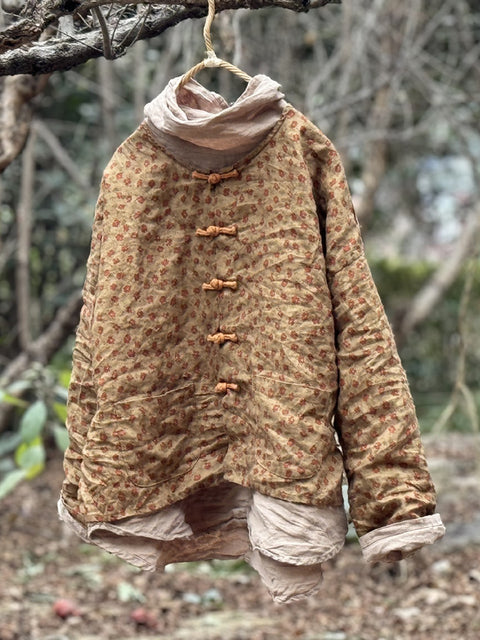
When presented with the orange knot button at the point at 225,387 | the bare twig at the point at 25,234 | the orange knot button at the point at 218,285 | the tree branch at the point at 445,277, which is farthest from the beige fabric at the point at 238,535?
the tree branch at the point at 445,277

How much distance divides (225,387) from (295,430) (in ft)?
0.63

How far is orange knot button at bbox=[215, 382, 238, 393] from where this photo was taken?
1.65 metres

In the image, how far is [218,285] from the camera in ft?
5.40

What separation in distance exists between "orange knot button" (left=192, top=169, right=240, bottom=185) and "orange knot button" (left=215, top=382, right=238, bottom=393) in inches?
15.4

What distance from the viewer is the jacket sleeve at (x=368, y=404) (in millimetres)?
1477

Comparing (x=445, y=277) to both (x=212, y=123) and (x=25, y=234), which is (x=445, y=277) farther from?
(x=212, y=123)

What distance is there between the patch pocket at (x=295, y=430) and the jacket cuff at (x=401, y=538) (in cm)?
16

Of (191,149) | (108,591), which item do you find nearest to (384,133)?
(108,591)

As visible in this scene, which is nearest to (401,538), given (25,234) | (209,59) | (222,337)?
(222,337)

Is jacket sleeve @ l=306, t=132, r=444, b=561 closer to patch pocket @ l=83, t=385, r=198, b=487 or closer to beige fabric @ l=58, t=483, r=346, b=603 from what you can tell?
beige fabric @ l=58, t=483, r=346, b=603

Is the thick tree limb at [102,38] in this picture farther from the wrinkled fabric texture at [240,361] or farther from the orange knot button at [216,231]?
the orange knot button at [216,231]

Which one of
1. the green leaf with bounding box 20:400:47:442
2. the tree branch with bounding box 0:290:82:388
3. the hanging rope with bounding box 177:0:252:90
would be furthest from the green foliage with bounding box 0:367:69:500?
the hanging rope with bounding box 177:0:252:90

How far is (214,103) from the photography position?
168 cm

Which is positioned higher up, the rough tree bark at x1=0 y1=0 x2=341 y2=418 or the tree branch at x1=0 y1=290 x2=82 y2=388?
the rough tree bark at x1=0 y1=0 x2=341 y2=418
